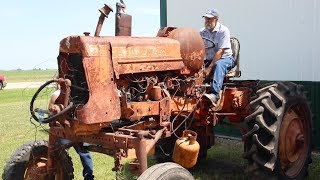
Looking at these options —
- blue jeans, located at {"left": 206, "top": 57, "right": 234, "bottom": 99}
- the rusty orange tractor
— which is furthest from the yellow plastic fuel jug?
blue jeans, located at {"left": 206, "top": 57, "right": 234, "bottom": 99}

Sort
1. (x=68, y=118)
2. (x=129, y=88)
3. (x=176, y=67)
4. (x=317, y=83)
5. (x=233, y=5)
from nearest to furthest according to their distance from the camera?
(x=68, y=118)
(x=129, y=88)
(x=176, y=67)
(x=317, y=83)
(x=233, y=5)

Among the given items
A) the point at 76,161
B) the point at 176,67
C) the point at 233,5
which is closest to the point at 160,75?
the point at 176,67

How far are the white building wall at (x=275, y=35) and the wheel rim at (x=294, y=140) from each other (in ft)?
6.15

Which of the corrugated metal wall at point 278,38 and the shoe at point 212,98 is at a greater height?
the corrugated metal wall at point 278,38

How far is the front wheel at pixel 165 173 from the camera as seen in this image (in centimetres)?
390

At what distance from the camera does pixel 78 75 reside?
14.7ft

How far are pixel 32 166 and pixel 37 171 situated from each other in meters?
0.14

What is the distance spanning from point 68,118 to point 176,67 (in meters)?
1.43

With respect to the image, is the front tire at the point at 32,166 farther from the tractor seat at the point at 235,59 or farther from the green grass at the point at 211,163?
the tractor seat at the point at 235,59

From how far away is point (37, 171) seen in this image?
5027 mm

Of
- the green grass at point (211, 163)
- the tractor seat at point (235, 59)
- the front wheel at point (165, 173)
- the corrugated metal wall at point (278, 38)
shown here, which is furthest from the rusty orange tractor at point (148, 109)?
the corrugated metal wall at point (278, 38)

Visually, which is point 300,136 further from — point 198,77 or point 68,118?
point 68,118

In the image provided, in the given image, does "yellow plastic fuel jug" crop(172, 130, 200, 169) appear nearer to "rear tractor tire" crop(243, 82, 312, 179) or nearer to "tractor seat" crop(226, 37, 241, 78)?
"rear tractor tire" crop(243, 82, 312, 179)

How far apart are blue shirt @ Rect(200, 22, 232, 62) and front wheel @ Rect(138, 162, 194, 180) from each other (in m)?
2.19
